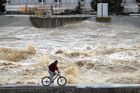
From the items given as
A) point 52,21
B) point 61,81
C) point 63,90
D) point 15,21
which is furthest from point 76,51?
→ point 15,21

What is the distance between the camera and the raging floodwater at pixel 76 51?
85.1ft

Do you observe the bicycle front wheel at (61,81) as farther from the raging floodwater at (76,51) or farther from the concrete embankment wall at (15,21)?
the concrete embankment wall at (15,21)

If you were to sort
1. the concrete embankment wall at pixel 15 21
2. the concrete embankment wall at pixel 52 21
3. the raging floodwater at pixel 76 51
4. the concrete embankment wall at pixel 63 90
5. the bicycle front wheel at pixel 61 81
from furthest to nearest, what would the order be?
the concrete embankment wall at pixel 15 21 < the concrete embankment wall at pixel 52 21 < the raging floodwater at pixel 76 51 < the bicycle front wheel at pixel 61 81 < the concrete embankment wall at pixel 63 90

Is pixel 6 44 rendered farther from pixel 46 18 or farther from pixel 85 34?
pixel 46 18

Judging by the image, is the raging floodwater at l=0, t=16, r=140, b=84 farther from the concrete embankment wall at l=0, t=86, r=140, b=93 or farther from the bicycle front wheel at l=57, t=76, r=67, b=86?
the concrete embankment wall at l=0, t=86, r=140, b=93

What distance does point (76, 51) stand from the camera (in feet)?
110

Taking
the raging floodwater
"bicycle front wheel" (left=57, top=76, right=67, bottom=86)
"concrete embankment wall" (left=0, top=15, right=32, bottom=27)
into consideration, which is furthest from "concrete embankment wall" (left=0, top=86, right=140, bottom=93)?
"concrete embankment wall" (left=0, top=15, right=32, bottom=27)

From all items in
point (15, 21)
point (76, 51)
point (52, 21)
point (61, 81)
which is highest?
point (61, 81)

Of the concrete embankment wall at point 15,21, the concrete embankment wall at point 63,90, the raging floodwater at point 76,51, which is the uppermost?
the concrete embankment wall at point 63,90

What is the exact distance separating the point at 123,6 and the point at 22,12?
1317cm

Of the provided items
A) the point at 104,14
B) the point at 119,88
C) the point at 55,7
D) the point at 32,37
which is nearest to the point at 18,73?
the point at 119,88

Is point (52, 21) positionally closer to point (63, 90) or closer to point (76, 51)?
point (76, 51)

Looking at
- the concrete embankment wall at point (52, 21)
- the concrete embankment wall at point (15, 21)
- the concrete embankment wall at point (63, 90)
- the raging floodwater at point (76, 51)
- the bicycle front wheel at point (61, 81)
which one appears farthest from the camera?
the concrete embankment wall at point (15, 21)

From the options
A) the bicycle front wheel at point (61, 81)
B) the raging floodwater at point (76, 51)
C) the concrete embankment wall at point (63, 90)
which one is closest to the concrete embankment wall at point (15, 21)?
the raging floodwater at point (76, 51)
